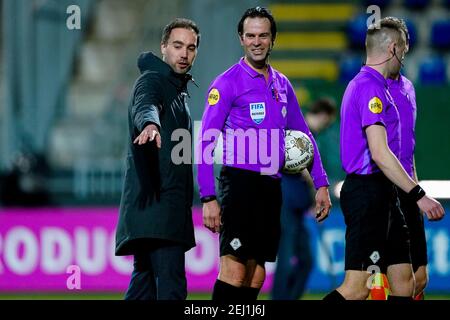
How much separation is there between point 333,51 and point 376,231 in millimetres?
9127

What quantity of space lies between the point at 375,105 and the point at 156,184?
3.81 feet

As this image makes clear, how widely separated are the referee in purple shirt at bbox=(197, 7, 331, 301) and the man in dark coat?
0.53ft

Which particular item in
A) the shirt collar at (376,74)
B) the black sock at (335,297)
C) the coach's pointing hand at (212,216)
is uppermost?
the shirt collar at (376,74)

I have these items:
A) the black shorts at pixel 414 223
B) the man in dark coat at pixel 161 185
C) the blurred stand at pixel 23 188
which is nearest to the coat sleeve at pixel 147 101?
the man in dark coat at pixel 161 185

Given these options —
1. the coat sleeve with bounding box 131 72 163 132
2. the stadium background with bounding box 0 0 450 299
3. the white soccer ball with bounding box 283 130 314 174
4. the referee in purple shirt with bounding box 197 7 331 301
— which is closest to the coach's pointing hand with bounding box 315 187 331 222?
the referee in purple shirt with bounding box 197 7 331 301

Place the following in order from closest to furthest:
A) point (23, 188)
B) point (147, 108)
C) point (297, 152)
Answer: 1. point (147, 108)
2. point (297, 152)
3. point (23, 188)

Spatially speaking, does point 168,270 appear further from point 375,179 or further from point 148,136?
point 375,179

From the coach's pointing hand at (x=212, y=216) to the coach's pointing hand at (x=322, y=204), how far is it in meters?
0.59

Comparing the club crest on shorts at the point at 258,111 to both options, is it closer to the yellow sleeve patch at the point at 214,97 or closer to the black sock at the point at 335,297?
the yellow sleeve patch at the point at 214,97

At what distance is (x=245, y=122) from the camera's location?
5.97 metres

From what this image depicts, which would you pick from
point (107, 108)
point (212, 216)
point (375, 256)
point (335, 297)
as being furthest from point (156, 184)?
point (107, 108)

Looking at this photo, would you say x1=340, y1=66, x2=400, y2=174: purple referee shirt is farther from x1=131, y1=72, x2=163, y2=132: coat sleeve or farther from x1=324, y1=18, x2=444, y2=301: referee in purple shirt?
x1=131, y1=72, x2=163, y2=132: coat sleeve

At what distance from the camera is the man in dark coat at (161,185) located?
18.8 feet
